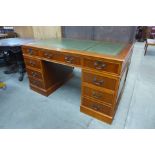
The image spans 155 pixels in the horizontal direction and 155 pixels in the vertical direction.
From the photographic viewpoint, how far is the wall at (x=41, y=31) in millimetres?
2959

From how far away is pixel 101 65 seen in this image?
1252 mm

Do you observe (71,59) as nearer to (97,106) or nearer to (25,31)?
(97,106)

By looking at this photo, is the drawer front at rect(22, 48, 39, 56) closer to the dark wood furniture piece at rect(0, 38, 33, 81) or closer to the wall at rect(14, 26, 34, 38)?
the dark wood furniture piece at rect(0, 38, 33, 81)

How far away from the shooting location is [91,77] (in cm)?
138

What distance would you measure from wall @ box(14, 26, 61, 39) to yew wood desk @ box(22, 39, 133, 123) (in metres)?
1.31

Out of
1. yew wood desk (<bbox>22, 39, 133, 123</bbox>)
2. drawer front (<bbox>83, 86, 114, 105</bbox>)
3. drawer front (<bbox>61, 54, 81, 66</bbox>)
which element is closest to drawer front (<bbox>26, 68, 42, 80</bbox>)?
yew wood desk (<bbox>22, 39, 133, 123</bbox>)

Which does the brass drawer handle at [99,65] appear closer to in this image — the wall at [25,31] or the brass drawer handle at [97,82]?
the brass drawer handle at [97,82]

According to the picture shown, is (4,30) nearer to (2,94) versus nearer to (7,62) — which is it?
(7,62)

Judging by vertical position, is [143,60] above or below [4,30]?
below

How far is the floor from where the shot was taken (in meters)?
1.52

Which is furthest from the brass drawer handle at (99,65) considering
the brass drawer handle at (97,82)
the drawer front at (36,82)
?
the drawer front at (36,82)

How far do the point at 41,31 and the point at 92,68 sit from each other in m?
2.41

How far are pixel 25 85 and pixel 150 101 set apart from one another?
2.07 metres
